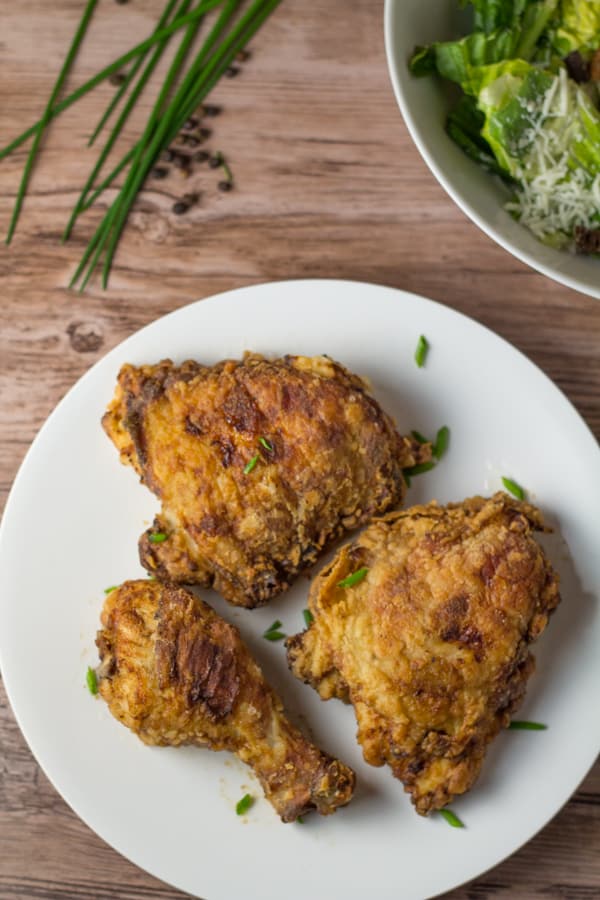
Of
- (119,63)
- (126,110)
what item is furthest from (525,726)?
(119,63)

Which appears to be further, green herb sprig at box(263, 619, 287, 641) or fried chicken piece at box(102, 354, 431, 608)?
green herb sprig at box(263, 619, 287, 641)

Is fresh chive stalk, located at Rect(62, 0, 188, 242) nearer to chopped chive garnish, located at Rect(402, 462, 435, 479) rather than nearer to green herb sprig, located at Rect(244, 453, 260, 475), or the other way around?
green herb sprig, located at Rect(244, 453, 260, 475)

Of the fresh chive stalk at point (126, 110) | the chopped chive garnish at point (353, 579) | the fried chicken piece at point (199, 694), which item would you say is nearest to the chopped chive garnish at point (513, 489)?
the chopped chive garnish at point (353, 579)

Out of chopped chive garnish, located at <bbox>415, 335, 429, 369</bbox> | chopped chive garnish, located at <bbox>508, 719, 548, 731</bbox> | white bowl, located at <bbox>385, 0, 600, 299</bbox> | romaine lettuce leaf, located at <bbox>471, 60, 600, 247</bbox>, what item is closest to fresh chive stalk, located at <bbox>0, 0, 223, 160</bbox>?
white bowl, located at <bbox>385, 0, 600, 299</bbox>

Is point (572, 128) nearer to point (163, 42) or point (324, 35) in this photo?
point (324, 35)

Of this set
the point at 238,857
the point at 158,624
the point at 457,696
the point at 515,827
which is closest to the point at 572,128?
the point at 457,696

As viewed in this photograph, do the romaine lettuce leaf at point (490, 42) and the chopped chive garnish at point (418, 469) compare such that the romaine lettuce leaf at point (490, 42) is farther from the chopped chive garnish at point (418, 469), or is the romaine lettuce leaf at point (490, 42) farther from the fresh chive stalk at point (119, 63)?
the chopped chive garnish at point (418, 469)
